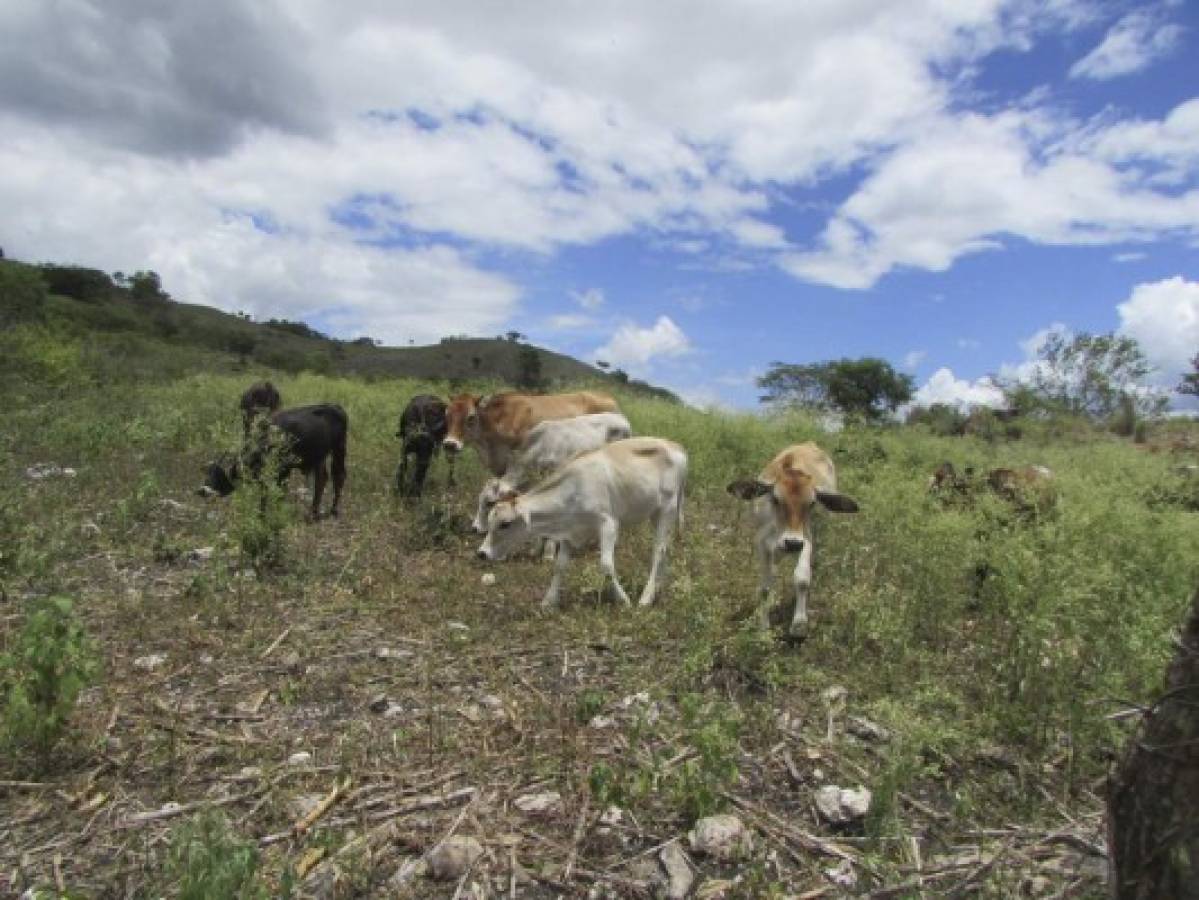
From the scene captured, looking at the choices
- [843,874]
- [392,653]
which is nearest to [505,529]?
[392,653]

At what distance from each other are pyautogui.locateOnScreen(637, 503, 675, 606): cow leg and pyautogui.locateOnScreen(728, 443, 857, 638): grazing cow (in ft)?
3.21

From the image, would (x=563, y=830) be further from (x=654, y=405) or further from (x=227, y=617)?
(x=654, y=405)

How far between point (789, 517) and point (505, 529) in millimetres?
2570

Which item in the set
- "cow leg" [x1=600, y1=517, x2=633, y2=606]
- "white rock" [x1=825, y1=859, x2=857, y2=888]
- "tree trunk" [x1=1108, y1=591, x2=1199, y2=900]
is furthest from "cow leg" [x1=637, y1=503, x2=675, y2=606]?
"tree trunk" [x1=1108, y1=591, x2=1199, y2=900]

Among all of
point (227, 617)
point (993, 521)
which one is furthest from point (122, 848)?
point (993, 521)

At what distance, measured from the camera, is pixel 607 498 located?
818 centimetres

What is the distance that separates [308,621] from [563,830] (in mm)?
3380

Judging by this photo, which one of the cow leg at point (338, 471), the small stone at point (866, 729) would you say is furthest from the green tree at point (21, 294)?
the small stone at point (866, 729)

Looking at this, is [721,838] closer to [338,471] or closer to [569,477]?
[569,477]

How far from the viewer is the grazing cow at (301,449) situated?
9.34 meters

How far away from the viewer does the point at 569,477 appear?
26.8 feet

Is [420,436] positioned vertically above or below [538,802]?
above

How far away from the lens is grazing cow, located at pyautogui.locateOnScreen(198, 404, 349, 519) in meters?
9.34

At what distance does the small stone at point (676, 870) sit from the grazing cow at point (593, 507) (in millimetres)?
3784
